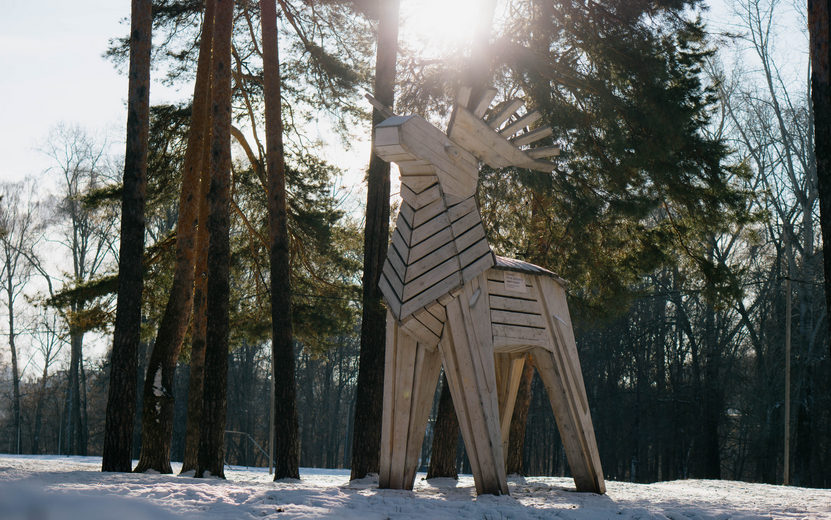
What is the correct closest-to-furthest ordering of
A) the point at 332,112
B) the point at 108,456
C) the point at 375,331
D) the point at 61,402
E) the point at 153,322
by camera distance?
the point at 108,456 < the point at 375,331 < the point at 332,112 < the point at 153,322 < the point at 61,402

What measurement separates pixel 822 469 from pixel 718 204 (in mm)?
17101

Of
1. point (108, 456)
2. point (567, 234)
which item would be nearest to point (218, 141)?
point (108, 456)

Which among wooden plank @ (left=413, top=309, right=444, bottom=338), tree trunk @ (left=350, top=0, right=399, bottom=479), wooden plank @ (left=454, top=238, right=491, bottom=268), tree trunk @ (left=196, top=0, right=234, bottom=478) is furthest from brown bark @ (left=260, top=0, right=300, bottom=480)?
wooden plank @ (left=454, top=238, right=491, bottom=268)

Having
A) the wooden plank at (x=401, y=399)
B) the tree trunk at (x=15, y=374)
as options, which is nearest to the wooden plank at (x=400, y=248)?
the wooden plank at (x=401, y=399)

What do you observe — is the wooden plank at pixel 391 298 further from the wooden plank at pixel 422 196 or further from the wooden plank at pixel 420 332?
the wooden plank at pixel 422 196

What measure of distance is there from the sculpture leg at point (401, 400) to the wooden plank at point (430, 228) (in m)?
0.70

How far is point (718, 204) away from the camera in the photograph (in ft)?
32.2

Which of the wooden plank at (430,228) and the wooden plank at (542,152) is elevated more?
the wooden plank at (542,152)

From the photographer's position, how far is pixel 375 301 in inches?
335

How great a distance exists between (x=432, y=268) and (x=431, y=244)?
0.63 feet

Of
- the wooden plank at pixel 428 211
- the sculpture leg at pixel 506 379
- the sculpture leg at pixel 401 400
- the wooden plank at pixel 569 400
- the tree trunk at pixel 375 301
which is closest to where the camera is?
the wooden plank at pixel 428 211

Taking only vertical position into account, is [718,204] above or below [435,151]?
above

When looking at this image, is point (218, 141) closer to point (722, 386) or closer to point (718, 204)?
point (718, 204)

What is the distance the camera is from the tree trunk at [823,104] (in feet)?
20.1
